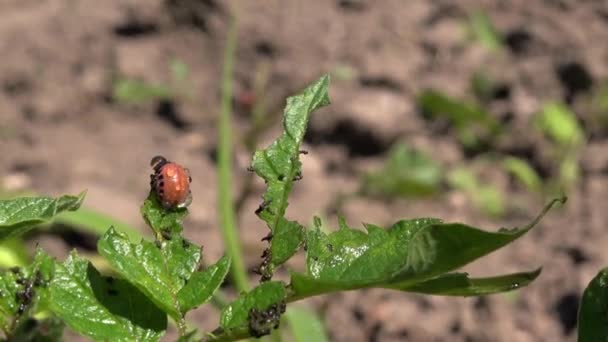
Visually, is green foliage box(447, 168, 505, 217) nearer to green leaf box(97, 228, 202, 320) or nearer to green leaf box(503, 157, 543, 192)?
green leaf box(503, 157, 543, 192)

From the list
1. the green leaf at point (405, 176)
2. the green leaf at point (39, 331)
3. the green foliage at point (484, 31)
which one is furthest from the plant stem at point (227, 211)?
the green leaf at point (39, 331)

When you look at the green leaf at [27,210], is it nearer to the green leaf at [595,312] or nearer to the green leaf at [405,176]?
the green leaf at [595,312]

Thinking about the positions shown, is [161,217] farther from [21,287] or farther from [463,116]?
[463,116]


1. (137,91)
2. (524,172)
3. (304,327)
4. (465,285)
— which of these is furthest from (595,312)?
(137,91)

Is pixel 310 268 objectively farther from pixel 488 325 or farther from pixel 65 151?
pixel 65 151

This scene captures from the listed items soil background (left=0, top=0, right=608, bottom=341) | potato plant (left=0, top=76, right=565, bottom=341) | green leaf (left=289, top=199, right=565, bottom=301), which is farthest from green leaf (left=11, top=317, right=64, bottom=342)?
soil background (left=0, top=0, right=608, bottom=341)

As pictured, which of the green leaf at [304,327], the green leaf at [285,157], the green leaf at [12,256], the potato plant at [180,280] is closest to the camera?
the potato plant at [180,280]
